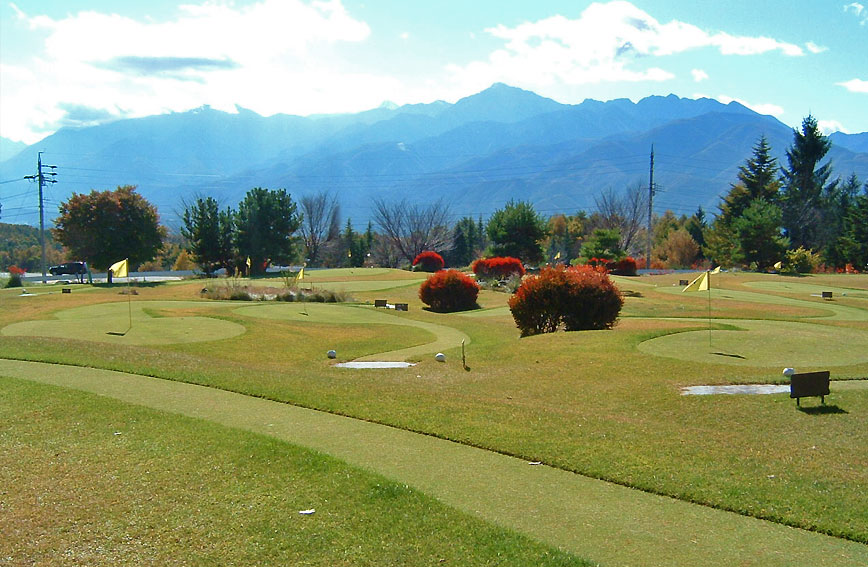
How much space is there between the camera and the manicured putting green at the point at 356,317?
20553 mm

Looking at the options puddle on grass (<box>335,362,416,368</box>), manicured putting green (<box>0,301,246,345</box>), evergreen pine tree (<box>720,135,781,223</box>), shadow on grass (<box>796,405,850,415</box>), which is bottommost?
puddle on grass (<box>335,362,416,368</box>)

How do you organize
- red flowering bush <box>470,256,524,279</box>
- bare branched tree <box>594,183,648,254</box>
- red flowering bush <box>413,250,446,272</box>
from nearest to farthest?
1. red flowering bush <box>470,256,524,279</box>
2. red flowering bush <box>413,250,446,272</box>
3. bare branched tree <box>594,183,648,254</box>

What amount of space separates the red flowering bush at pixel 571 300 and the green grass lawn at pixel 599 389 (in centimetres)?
162

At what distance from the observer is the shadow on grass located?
10.2 meters

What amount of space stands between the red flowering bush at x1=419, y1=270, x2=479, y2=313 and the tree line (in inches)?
673

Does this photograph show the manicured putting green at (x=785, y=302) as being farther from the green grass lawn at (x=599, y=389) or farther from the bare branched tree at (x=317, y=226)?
the bare branched tree at (x=317, y=226)

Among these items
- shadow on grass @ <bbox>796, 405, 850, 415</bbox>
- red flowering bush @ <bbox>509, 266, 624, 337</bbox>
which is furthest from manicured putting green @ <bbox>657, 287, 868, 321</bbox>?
shadow on grass @ <bbox>796, 405, 850, 415</bbox>

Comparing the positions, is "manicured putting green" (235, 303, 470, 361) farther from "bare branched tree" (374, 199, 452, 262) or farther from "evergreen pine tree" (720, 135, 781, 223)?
"bare branched tree" (374, 199, 452, 262)

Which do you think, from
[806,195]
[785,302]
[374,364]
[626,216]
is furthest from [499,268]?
[626,216]

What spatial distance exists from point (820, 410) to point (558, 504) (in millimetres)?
6297

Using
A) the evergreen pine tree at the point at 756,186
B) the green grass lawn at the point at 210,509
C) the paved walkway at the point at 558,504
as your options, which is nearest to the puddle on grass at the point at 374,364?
the paved walkway at the point at 558,504

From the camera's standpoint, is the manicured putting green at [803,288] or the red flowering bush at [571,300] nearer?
the red flowering bush at [571,300]

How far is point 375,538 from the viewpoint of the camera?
529 cm

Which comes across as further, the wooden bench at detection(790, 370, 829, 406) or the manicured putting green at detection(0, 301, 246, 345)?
the manicured putting green at detection(0, 301, 246, 345)
